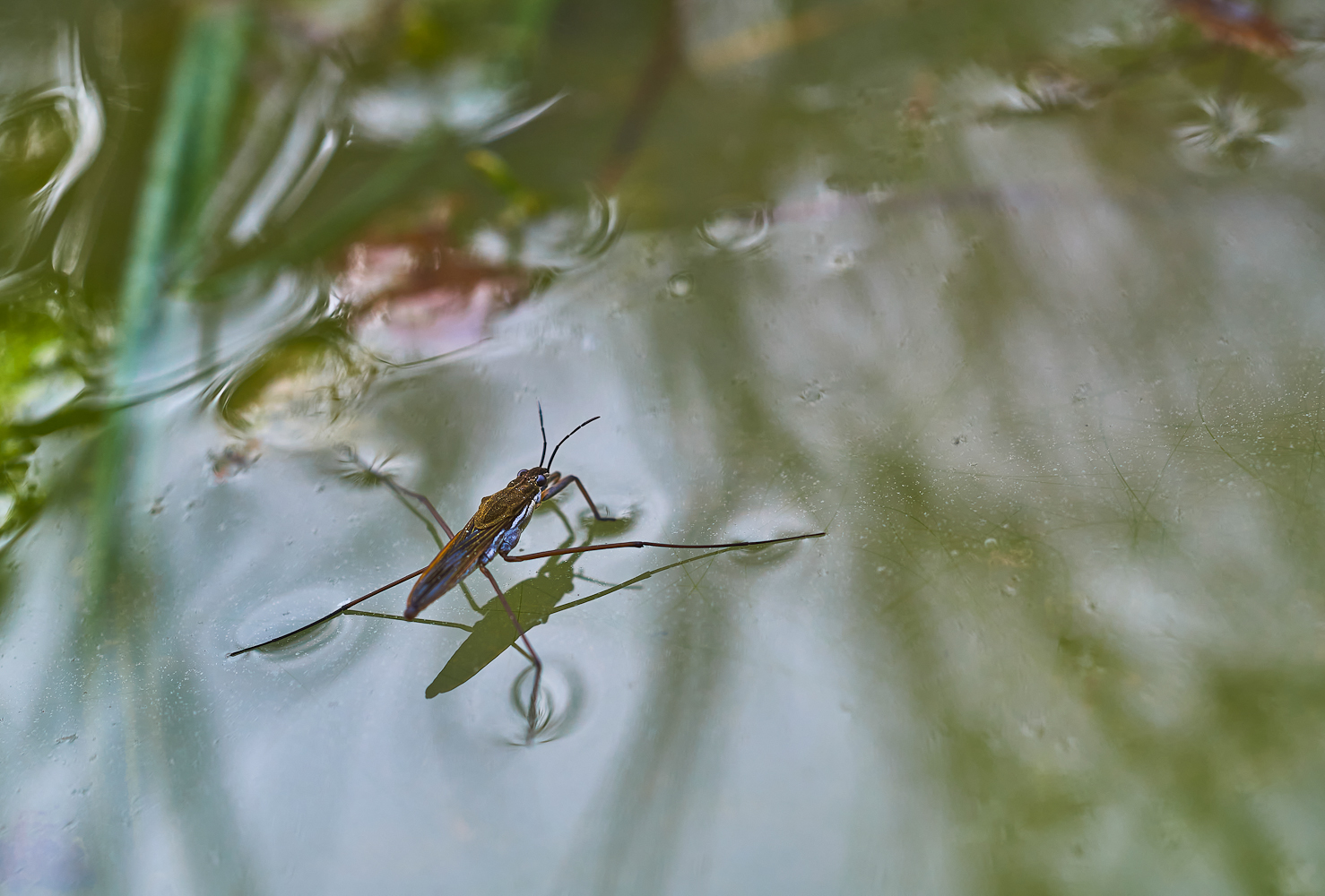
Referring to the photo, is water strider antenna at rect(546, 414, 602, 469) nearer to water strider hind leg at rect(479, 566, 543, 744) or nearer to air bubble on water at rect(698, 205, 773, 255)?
water strider hind leg at rect(479, 566, 543, 744)

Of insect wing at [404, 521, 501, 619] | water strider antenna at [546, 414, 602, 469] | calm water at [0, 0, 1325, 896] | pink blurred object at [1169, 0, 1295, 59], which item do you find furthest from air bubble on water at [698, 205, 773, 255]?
pink blurred object at [1169, 0, 1295, 59]

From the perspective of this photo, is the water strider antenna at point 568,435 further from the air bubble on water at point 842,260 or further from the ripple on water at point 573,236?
the air bubble on water at point 842,260

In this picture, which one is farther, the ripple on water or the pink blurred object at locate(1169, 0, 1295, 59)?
the pink blurred object at locate(1169, 0, 1295, 59)

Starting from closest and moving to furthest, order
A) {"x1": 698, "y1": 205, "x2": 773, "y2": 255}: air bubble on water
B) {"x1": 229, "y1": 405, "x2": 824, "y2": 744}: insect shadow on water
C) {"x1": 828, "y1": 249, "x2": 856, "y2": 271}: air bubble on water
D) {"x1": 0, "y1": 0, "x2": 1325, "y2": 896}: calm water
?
{"x1": 0, "y1": 0, "x2": 1325, "y2": 896}: calm water → {"x1": 229, "y1": 405, "x2": 824, "y2": 744}: insect shadow on water → {"x1": 828, "y1": 249, "x2": 856, "y2": 271}: air bubble on water → {"x1": 698, "y1": 205, "x2": 773, "y2": 255}: air bubble on water

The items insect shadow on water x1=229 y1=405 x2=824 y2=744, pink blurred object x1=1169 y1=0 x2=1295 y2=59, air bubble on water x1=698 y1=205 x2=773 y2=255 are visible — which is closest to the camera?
insect shadow on water x1=229 y1=405 x2=824 y2=744

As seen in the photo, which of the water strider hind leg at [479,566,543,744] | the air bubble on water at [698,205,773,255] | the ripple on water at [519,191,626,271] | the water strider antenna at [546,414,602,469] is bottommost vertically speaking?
the water strider hind leg at [479,566,543,744]

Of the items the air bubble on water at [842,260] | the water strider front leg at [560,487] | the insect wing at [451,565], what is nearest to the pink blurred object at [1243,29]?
the air bubble on water at [842,260]
